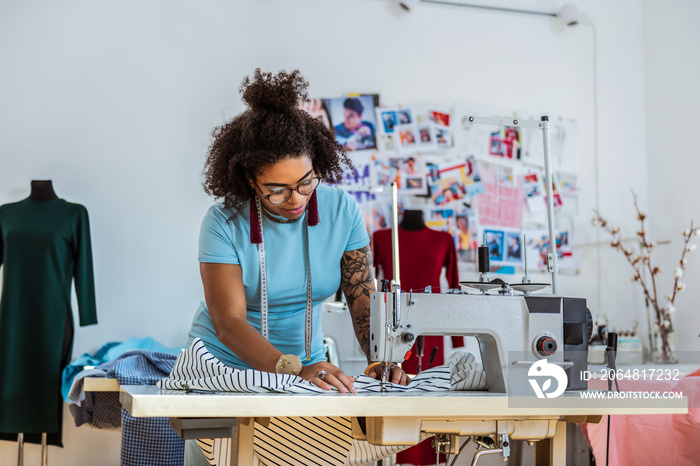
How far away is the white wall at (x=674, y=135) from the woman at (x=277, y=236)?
295 cm

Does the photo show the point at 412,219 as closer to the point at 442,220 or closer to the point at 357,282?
the point at 442,220

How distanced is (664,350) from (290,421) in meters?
3.10

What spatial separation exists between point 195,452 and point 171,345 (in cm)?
223

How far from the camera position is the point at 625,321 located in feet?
13.8

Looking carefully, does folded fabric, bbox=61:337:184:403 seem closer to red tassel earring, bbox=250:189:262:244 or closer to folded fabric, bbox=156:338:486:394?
red tassel earring, bbox=250:189:262:244

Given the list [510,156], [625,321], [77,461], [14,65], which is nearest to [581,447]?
[625,321]

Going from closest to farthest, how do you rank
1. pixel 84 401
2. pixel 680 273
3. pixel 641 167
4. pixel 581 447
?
pixel 84 401 < pixel 581 447 < pixel 680 273 < pixel 641 167

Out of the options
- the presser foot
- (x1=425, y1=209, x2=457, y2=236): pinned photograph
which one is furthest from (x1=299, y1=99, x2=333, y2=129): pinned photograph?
the presser foot

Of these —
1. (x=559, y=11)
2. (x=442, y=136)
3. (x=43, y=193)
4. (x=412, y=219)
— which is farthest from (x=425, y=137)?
(x=43, y=193)

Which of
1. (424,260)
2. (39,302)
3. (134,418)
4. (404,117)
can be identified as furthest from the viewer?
(404,117)

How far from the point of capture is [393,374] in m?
1.61

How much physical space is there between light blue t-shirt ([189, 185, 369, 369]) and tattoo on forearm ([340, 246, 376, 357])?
4 cm

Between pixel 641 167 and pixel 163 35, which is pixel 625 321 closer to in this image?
pixel 641 167

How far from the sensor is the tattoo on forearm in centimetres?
185
